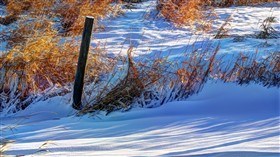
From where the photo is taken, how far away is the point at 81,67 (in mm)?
5246

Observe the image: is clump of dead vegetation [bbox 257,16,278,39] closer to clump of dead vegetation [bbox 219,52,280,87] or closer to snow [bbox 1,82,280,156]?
clump of dead vegetation [bbox 219,52,280,87]

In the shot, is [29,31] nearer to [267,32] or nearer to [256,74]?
[256,74]

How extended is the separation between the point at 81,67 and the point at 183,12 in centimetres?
454

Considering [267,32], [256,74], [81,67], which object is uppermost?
[81,67]

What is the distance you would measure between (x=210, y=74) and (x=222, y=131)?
165 centimetres

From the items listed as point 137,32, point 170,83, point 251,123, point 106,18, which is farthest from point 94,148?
point 106,18

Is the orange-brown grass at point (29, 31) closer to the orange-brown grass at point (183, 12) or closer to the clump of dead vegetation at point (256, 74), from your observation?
the clump of dead vegetation at point (256, 74)

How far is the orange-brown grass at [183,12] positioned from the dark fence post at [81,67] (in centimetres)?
428

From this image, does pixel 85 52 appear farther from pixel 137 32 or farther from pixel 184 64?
pixel 137 32

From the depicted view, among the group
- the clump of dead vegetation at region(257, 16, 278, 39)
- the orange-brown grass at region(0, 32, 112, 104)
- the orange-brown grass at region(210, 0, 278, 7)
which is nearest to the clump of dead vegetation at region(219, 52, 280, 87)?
the orange-brown grass at region(0, 32, 112, 104)

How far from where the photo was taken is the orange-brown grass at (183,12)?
30.7 ft

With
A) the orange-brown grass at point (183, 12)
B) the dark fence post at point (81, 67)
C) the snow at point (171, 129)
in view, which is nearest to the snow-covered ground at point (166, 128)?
the snow at point (171, 129)

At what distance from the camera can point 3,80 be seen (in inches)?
230

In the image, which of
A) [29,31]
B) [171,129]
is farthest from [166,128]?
[29,31]
